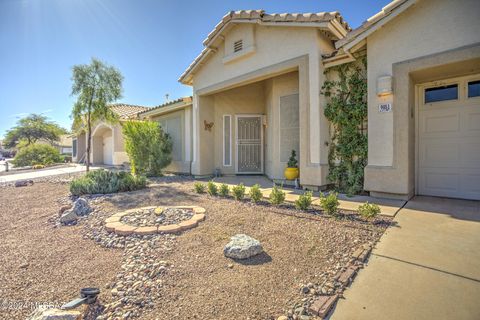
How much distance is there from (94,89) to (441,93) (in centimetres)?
1202

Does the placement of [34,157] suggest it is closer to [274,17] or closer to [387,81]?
[274,17]

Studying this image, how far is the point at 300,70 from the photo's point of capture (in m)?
6.85

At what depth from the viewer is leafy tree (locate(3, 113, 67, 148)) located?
3741 centimetres

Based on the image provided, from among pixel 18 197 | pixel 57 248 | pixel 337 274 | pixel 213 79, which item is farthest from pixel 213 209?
pixel 18 197

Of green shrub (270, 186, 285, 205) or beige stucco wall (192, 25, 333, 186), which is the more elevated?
beige stucco wall (192, 25, 333, 186)

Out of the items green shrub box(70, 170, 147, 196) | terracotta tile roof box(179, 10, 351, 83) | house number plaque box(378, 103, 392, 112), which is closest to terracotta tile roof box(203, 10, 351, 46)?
terracotta tile roof box(179, 10, 351, 83)

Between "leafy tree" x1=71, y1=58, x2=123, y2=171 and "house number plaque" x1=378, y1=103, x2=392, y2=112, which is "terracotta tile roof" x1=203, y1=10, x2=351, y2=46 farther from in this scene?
"leafy tree" x1=71, y1=58, x2=123, y2=171

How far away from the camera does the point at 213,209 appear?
16.9 ft

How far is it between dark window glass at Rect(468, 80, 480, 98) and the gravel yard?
12.5 ft

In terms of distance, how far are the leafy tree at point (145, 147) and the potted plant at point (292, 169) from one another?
617 cm

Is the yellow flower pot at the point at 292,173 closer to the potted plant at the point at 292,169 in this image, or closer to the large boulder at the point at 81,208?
the potted plant at the point at 292,169

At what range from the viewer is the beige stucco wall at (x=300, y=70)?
6527mm

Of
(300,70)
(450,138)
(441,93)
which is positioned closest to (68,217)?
(300,70)

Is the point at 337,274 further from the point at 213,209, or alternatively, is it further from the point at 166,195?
the point at 166,195
